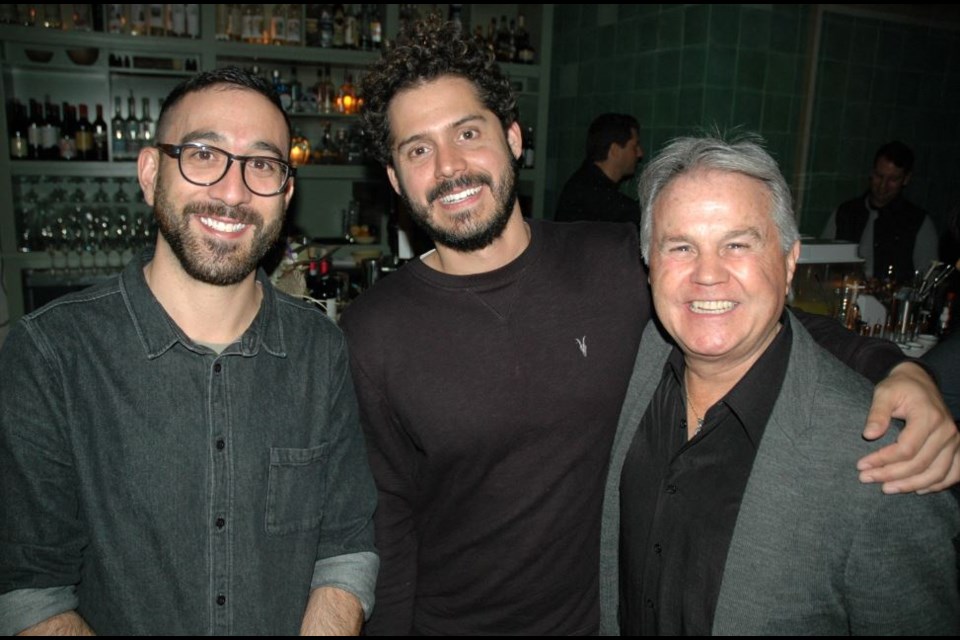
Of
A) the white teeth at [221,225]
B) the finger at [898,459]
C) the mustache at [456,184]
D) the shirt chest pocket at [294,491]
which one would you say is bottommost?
the shirt chest pocket at [294,491]

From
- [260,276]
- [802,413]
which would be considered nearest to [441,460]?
[260,276]

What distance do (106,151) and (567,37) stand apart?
11.5 feet

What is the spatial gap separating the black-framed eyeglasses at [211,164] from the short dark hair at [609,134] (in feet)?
10.4

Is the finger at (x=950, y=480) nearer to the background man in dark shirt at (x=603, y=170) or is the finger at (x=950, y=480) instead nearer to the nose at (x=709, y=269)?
the nose at (x=709, y=269)

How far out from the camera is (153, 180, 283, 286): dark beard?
1.40 meters

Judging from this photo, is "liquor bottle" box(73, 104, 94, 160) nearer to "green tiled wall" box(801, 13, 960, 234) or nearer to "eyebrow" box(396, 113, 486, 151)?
"eyebrow" box(396, 113, 486, 151)

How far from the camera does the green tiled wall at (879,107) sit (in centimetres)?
454

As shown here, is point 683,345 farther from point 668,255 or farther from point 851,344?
point 851,344

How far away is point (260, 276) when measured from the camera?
5.23ft

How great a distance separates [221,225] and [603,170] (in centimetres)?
333

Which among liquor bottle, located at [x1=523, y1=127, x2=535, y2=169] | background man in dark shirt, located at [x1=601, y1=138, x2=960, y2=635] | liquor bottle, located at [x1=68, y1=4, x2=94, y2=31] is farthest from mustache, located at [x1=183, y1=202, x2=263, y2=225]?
liquor bottle, located at [x1=523, y1=127, x2=535, y2=169]

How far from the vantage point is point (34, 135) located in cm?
444

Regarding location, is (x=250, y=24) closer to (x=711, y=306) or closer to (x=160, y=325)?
(x=160, y=325)

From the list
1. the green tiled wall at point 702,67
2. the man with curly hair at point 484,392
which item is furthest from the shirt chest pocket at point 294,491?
the green tiled wall at point 702,67
